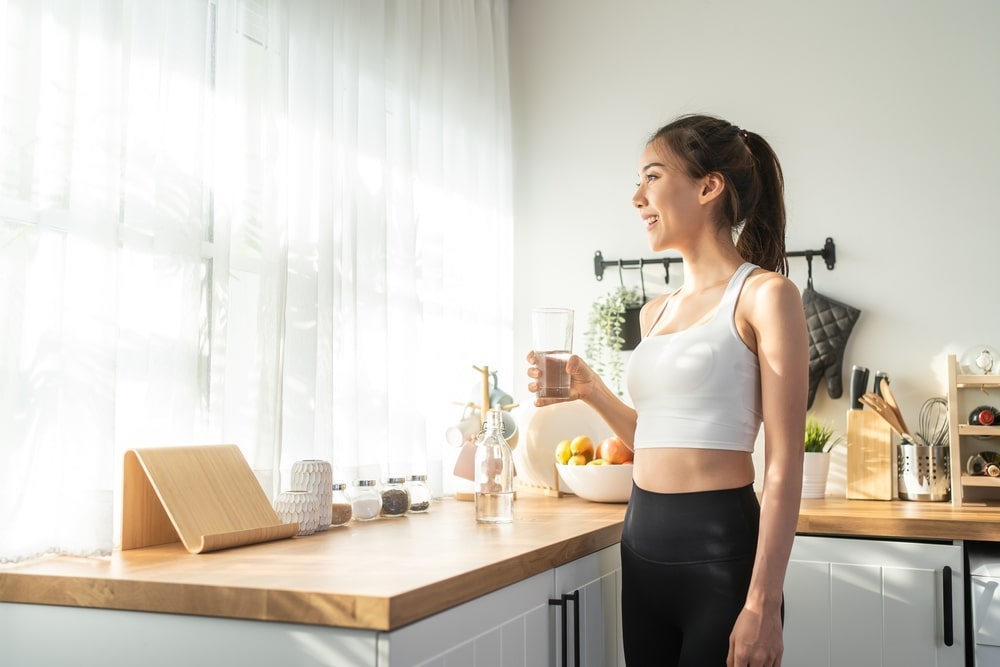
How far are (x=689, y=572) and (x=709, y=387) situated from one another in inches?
11.4

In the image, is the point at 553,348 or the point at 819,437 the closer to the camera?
the point at 553,348

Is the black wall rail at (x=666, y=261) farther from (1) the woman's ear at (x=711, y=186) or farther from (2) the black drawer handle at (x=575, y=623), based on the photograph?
(2) the black drawer handle at (x=575, y=623)

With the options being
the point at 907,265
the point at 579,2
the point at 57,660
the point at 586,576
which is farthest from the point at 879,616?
the point at 579,2

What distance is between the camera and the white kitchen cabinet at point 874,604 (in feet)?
6.77

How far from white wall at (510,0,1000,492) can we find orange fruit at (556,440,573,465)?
71 centimetres

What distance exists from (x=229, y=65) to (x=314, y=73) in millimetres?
314

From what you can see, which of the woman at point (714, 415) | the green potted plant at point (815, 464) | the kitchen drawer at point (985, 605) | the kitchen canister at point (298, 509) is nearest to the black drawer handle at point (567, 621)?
the woman at point (714, 415)

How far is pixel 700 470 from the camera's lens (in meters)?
1.43

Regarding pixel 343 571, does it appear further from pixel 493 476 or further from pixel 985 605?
pixel 985 605

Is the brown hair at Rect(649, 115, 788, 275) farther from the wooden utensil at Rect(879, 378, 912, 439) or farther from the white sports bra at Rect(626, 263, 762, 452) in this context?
the wooden utensil at Rect(879, 378, 912, 439)

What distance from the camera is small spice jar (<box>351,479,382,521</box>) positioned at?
6.72 ft

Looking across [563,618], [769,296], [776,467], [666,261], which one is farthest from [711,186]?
[666,261]

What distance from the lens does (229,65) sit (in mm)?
1925

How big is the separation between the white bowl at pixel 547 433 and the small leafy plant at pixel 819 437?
1.93ft
